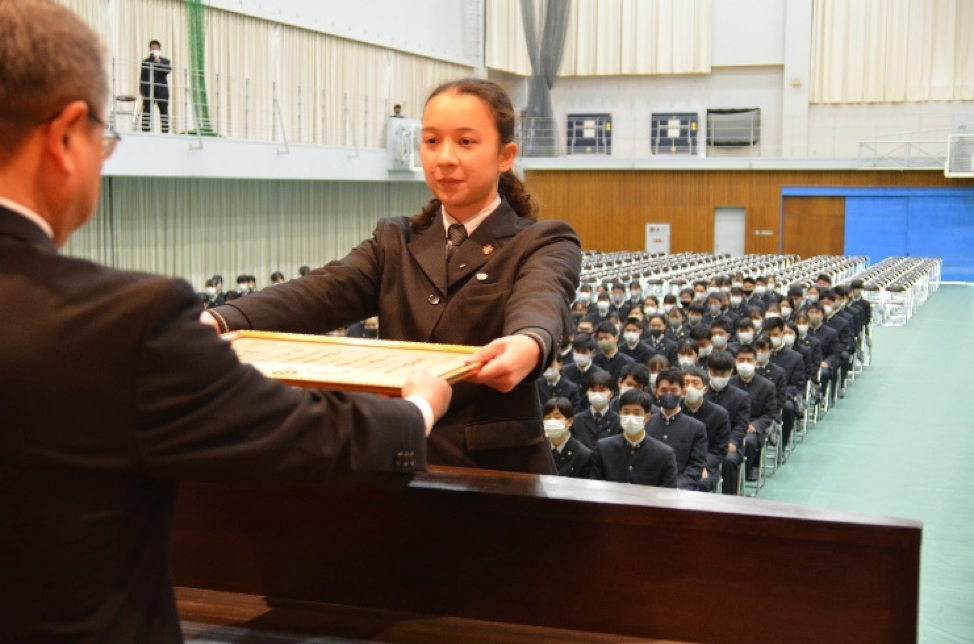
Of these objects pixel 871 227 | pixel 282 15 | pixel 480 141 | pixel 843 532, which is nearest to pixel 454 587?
pixel 843 532

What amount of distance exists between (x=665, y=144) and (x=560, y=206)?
335 cm

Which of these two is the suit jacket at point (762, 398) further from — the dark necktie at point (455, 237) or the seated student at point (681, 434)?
the dark necktie at point (455, 237)

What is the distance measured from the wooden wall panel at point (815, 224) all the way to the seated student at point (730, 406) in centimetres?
2000

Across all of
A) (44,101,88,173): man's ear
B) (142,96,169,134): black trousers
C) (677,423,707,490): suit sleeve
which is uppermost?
(142,96,169,134): black trousers

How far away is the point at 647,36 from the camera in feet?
99.3

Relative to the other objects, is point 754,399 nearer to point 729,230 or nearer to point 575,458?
point 575,458

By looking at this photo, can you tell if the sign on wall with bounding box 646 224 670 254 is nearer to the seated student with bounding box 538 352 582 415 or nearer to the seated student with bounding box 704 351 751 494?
the seated student with bounding box 704 351 751 494

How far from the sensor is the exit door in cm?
2930

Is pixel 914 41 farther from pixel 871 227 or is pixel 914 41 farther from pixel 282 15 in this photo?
pixel 282 15

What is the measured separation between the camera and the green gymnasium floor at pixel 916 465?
269 inches

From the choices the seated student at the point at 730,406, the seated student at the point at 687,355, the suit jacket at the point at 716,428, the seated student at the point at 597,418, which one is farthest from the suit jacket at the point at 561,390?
the seated student at the point at 687,355

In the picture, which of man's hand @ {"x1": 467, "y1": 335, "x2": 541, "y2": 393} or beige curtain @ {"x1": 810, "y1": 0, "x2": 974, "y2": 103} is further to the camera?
beige curtain @ {"x1": 810, "y1": 0, "x2": 974, "y2": 103}

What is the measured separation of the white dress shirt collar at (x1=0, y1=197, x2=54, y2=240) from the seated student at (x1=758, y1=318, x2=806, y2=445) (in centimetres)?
953

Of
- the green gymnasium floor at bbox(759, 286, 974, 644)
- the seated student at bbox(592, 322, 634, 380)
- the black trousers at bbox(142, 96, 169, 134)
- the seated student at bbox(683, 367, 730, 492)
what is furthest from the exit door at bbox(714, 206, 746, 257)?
the seated student at bbox(683, 367, 730, 492)
